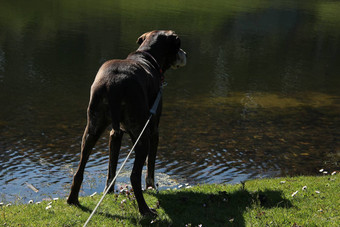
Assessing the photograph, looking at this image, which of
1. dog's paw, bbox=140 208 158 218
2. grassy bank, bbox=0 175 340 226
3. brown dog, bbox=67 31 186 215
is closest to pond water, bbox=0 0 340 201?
grassy bank, bbox=0 175 340 226

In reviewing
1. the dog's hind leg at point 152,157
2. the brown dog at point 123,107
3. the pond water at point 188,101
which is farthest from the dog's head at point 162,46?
the pond water at point 188,101

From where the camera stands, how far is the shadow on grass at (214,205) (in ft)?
20.6

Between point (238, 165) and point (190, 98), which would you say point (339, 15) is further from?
point (238, 165)

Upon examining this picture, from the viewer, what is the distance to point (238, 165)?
11.9 metres

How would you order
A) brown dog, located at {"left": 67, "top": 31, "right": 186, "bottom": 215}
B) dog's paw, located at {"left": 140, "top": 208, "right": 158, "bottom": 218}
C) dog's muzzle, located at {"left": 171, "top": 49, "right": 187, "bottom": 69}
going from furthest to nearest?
dog's muzzle, located at {"left": 171, "top": 49, "right": 187, "bottom": 69}, dog's paw, located at {"left": 140, "top": 208, "right": 158, "bottom": 218}, brown dog, located at {"left": 67, "top": 31, "right": 186, "bottom": 215}

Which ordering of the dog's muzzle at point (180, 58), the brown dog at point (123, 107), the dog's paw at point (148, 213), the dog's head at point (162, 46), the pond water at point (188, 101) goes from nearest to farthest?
the brown dog at point (123, 107), the dog's paw at point (148, 213), the dog's head at point (162, 46), the dog's muzzle at point (180, 58), the pond water at point (188, 101)

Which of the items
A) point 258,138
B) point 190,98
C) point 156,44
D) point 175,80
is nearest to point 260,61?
point 175,80

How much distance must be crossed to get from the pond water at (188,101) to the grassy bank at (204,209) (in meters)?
2.78

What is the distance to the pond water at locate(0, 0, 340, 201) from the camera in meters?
11.3

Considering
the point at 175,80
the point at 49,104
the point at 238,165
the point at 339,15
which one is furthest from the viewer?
the point at 339,15

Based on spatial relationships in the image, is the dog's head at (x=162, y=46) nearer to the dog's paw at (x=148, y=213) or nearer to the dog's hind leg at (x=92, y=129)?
the dog's hind leg at (x=92, y=129)

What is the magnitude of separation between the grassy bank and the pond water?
2.78 meters

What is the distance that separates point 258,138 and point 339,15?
53.7m

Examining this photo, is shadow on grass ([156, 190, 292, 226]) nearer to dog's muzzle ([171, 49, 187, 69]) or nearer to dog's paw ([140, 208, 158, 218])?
dog's paw ([140, 208, 158, 218])
